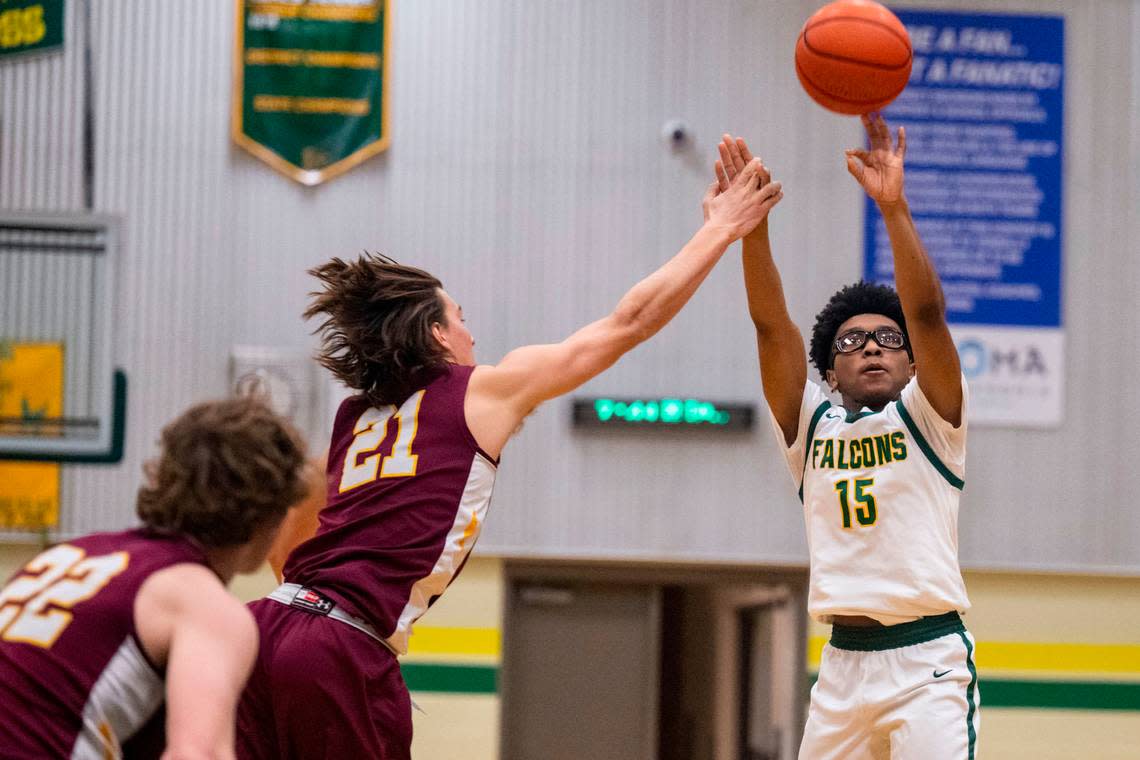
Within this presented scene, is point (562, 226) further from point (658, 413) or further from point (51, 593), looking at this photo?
point (51, 593)

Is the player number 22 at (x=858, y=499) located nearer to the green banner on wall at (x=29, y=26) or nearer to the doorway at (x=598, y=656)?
the doorway at (x=598, y=656)

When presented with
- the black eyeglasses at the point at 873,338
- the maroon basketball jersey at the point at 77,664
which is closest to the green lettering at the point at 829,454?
the black eyeglasses at the point at 873,338

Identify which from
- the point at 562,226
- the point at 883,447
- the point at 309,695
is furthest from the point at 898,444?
the point at 562,226

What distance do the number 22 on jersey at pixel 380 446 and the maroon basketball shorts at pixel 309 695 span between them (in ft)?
1.42

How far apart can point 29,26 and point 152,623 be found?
550 centimetres

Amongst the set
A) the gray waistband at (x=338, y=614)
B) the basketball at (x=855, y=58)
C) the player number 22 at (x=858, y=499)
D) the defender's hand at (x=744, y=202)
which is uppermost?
the basketball at (x=855, y=58)

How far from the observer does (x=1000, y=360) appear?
8.71 meters

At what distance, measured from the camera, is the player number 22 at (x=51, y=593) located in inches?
90.0

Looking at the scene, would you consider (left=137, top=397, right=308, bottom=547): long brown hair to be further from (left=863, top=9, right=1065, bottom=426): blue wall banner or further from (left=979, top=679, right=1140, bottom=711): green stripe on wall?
(left=979, top=679, right=1140, bottom=711): green stripe on wall

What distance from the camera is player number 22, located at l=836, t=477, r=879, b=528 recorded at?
4051mm

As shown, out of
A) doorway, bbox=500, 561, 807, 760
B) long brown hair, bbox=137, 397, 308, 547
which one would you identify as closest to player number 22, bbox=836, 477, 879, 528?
long brown hair, bbox=137, 397, 308, 547

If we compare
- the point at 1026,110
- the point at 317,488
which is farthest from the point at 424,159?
the point at 317,488

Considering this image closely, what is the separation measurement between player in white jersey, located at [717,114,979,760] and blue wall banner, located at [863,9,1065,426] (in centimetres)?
473

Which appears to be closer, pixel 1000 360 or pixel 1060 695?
pixel 1060 695
